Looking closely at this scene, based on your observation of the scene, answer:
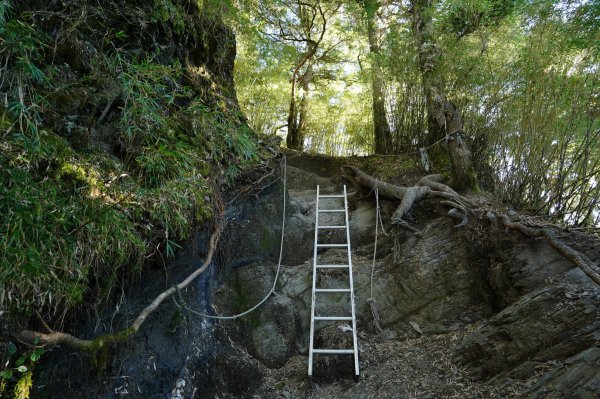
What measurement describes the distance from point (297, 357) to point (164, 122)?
240 cm

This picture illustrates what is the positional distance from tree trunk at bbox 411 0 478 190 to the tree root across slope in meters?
0.29

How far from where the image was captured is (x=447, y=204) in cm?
387

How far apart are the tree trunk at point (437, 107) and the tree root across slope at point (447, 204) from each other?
29 centimetres

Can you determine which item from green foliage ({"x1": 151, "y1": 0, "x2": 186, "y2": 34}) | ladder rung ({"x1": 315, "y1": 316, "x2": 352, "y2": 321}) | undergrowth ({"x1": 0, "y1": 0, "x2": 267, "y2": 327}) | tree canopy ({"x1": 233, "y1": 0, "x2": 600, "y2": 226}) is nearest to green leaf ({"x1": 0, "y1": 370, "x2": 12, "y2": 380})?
undergrowth ({"x1": 0, "y1": 0, "x2": 267, "y2": 327})

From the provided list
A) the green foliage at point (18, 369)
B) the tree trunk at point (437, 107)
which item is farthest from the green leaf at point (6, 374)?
the tree trunk at point (437, 107)

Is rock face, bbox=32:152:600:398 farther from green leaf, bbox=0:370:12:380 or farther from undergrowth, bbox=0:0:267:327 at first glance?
green leaf, bbox=0:370:12:380

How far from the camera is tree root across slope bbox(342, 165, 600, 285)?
260cm

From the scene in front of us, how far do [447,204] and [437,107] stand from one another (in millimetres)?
1618

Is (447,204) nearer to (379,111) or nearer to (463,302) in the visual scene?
(463,302)

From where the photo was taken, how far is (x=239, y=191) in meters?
3.72

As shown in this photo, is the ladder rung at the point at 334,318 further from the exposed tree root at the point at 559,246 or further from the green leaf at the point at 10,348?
the green leaf at the point at 10,348

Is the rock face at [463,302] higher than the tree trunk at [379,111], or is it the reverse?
the tree trunk at [379,111]

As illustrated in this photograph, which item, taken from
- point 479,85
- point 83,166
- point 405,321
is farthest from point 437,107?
point 83,166

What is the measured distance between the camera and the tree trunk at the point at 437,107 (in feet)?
14.1
